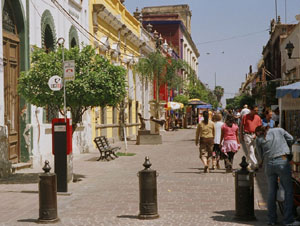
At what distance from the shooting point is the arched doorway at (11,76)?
47.2ft

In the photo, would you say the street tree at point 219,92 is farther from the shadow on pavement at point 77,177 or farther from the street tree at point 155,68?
the shadow on pavement at point 77,177

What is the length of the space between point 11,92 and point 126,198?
6.25 metres

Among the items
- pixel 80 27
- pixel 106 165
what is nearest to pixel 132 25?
pixel 80 27

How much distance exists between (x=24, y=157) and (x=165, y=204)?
24.0ft

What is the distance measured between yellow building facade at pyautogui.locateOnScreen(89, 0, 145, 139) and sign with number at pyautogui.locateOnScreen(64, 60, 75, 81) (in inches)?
349

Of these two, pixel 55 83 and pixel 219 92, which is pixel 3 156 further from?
pixel 219 92

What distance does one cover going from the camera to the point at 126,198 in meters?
9.89

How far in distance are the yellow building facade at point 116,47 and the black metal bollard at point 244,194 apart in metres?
13.0

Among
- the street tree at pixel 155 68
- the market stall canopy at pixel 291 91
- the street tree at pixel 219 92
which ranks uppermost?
the street tree at pixel 219 92

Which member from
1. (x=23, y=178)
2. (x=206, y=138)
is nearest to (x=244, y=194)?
(x=206, y=138)

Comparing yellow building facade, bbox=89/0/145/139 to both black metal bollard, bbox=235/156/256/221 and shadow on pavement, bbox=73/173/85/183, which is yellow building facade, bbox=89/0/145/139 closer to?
shadow on pavement, bbox=73/173/85/183

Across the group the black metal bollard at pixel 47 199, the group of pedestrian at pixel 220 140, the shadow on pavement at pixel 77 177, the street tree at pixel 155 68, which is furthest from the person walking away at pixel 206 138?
the street tree at pixel 155 68

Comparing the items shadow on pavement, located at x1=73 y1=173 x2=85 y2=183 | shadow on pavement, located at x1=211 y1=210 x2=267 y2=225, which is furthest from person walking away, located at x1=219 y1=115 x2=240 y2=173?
shadow on pavement, located at x1=211 y1=210 x2=267 y2=225

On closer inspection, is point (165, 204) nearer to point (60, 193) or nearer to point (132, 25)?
point (60, 193)
